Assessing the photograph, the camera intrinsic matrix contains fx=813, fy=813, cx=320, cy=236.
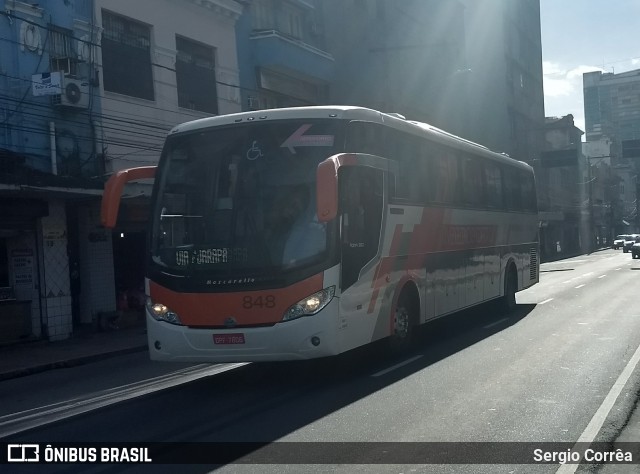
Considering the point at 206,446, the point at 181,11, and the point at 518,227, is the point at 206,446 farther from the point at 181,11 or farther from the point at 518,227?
the point at 181,11

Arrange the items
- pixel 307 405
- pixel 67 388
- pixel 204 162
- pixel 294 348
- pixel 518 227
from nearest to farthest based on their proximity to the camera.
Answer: pixel 307 405
pixel 294 348
pixel 204 162
pixel 67 388
pixel 518 227

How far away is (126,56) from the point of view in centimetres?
2094

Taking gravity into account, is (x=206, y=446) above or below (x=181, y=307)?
below

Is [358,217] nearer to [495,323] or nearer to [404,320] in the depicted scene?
[404,320]

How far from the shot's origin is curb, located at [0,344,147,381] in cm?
1416

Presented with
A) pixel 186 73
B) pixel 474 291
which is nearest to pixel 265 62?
pixel 186 73

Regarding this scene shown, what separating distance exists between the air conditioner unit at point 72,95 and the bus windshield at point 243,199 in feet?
28.3

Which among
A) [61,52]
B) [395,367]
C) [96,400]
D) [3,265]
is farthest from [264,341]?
[61,52]

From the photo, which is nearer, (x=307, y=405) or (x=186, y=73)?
(x=307, y=405)

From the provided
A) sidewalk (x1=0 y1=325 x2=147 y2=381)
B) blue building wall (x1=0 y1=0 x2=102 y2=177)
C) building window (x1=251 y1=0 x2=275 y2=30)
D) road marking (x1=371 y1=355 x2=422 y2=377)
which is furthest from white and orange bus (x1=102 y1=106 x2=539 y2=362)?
building window (x1=251 y1=0 x2=275 y2=30)

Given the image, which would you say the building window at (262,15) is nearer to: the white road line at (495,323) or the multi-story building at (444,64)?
the multi-story building at (444,64)

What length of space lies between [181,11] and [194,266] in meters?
14.8

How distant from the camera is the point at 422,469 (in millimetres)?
6449

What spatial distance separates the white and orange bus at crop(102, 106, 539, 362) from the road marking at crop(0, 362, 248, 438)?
34.5 inches
